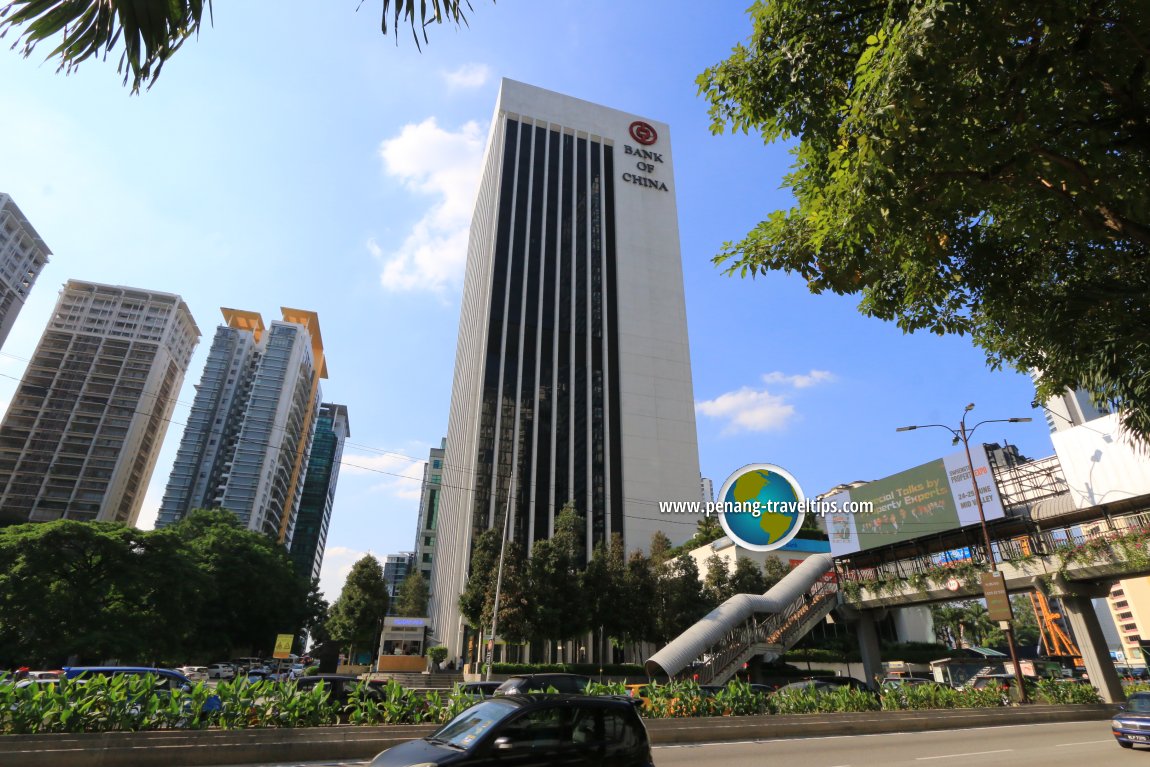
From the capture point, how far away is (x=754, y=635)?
32.8 m

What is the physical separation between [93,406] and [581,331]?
87775 millimetres

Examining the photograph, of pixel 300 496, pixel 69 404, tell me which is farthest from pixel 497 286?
pixel 300 496

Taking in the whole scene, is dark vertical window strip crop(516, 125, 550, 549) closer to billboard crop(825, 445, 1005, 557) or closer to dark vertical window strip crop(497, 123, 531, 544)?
dark vertical window strip crop(497, 123, 531, 544)

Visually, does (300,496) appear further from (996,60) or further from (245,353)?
(996,60)

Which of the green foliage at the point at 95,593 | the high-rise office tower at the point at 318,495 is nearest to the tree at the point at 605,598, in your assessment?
the green foliage at the point at 95,593

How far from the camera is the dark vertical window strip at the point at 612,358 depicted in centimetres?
6124

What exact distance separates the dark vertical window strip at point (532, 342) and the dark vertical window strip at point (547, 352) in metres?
0.48

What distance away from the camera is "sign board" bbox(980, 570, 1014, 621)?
2133 cm

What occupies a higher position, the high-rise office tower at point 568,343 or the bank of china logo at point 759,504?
the high-rise office tower at point 568,343

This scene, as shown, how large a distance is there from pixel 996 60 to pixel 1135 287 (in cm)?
484

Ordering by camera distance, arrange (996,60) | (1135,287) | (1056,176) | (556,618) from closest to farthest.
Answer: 1. (996,60)
2. (1056,176)
3. (1135,287)
4. (556,618)

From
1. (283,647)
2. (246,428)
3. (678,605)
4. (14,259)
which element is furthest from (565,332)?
(14,259)

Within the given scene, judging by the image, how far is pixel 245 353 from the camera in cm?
12375

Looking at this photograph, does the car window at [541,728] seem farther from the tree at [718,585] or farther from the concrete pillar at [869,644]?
the concrete pillar at [869,644]
